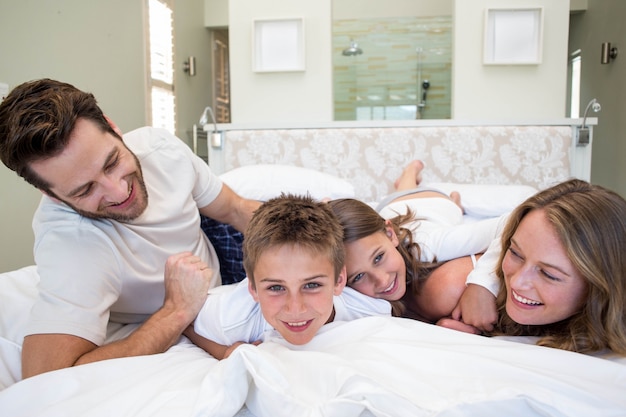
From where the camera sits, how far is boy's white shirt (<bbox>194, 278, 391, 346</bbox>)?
1040mm

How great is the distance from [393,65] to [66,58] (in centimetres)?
371

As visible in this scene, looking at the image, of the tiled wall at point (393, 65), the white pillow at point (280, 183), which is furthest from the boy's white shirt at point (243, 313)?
the tiled wall at point (393, 65)

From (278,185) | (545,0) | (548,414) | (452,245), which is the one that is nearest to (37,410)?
(548,414)

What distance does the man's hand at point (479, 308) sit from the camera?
106 centimetres

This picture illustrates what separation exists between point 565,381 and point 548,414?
88 millimetres

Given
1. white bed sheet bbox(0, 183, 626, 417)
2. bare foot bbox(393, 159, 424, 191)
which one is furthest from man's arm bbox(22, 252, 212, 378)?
bare foot bbox(393, 159, 424, 191)

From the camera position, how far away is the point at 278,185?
2061mm

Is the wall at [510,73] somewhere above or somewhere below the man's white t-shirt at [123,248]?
above

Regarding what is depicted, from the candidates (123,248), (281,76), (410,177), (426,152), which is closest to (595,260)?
(123,248)

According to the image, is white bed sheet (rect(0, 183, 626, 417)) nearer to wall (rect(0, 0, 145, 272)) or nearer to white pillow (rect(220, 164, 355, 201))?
white pillow (rect(220, 164, 355, 201))

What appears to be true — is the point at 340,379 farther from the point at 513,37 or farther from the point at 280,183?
the point at 513,37

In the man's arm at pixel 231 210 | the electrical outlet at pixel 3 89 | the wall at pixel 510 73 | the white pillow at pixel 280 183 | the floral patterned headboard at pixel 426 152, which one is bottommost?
the man's arm at pixel 231 210

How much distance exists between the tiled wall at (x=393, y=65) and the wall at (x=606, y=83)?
1354 millimetres

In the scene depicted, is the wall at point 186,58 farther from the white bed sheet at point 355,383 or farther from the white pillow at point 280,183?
the white bed sheet at point 355,383
